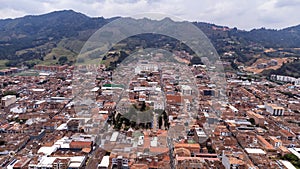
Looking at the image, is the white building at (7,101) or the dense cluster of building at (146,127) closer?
the dense cluster of building at (146,127)

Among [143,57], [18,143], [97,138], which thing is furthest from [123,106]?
[143,57]

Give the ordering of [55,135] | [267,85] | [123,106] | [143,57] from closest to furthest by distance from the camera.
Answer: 1. [55,135]
2. [123,106]
3. [267,85]
4. [143,57]

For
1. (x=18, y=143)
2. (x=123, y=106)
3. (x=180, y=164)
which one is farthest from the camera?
(x=123, y=106)

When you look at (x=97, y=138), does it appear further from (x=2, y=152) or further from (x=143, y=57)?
(x=143, y=57)

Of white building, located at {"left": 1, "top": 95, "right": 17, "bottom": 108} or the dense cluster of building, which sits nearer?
the dense cluster of building

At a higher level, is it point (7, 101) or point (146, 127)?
point (7, 101)

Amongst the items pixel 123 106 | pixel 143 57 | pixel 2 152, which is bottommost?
pixel 2 152

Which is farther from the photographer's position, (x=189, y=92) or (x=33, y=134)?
(x=189, y=92)

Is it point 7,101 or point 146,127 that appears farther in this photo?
point 7,101
